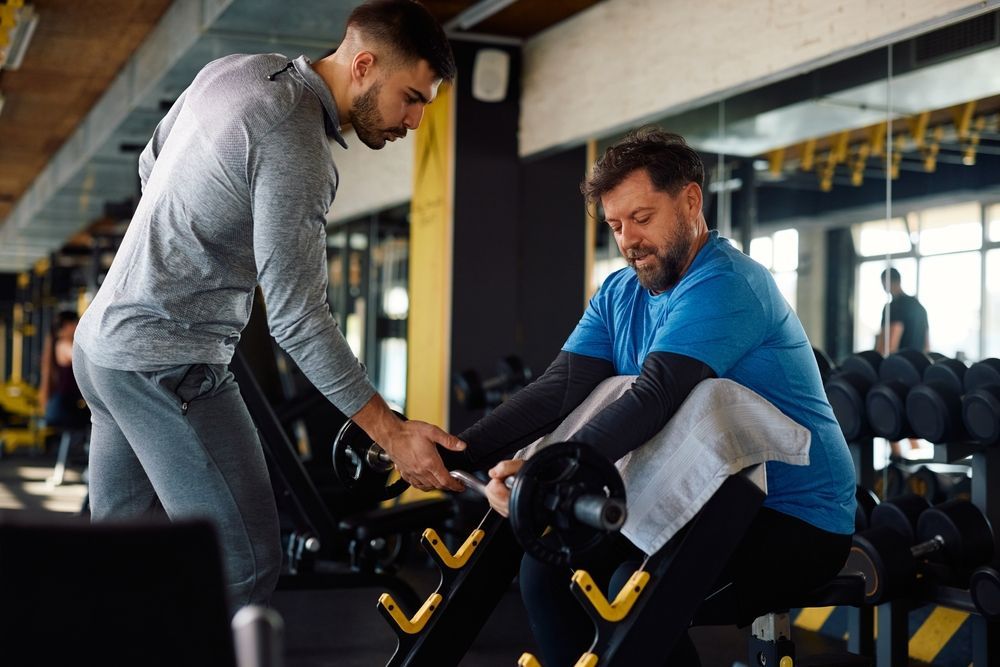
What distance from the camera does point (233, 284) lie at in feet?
5.76

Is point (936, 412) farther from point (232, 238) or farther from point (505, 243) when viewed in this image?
point (505, 243)

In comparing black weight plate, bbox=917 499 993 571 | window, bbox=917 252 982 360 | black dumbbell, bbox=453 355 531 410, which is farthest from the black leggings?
black dumbbell, bbox=453 355 531 410

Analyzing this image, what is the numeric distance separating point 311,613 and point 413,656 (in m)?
2.11

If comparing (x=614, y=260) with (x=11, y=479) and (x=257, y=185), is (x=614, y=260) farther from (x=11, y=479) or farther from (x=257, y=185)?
(x=11, y=479)

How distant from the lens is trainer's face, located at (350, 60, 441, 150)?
181 cm

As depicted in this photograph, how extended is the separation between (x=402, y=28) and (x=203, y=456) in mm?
779

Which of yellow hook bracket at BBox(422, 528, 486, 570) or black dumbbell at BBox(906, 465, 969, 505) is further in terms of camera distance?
black dumbbell at BBox(906, 465, 969, 505)

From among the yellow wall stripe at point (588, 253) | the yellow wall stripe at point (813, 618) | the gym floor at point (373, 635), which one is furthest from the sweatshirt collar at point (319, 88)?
the yellow wall stripe at point (588, 253)

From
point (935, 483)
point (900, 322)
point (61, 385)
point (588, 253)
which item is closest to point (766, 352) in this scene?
point (935, 483)

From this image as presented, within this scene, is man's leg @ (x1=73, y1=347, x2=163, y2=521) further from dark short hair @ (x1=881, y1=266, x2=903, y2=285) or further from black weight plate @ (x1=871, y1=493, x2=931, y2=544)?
dark short hair @ (x1=881, y1=266, x2=903, y2=285)

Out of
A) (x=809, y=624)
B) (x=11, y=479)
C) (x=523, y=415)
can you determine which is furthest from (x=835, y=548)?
(x=11, y=479)

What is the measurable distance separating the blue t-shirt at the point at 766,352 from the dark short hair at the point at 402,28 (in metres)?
0.60

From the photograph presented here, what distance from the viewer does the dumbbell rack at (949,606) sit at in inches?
103

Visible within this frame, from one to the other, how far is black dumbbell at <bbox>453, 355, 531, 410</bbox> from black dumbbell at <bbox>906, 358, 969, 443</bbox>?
6.94 ft
